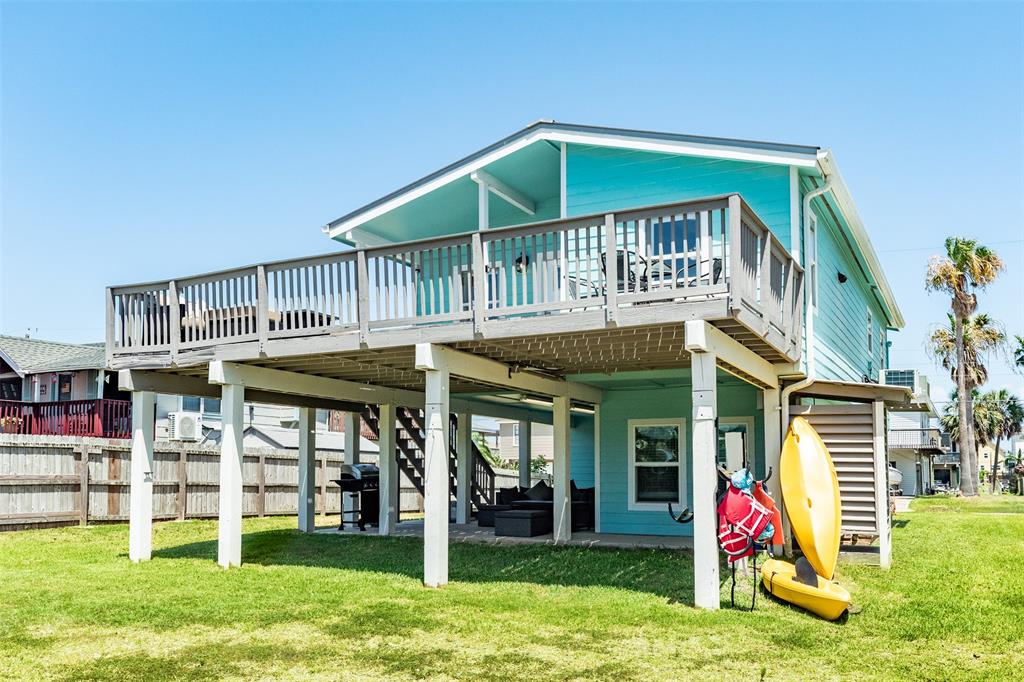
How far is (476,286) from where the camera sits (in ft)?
30.1

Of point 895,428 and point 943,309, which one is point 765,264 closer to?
point 943,309

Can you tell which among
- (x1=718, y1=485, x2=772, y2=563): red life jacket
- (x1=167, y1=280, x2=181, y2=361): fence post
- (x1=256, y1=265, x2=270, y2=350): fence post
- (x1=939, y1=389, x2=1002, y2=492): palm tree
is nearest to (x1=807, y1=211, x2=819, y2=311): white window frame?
(x1=718, y1=485, x2=772, y2=563): red life jacket

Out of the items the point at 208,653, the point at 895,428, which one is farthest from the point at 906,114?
the point at 895,428

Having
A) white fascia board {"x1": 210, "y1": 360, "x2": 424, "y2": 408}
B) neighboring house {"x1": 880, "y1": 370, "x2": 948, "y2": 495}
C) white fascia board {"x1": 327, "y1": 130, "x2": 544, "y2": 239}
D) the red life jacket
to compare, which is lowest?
neighboring house {"x1": 880, "y1": 370, "x2": 948, "y2": 495}

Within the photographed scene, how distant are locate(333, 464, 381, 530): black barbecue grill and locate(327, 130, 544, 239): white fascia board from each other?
432cm

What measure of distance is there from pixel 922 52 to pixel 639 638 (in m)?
12.2

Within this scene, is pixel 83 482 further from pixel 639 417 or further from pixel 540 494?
pixel 639 417

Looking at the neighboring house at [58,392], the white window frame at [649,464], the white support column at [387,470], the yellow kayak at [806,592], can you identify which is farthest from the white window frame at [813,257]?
the neighboring house at [58,392]

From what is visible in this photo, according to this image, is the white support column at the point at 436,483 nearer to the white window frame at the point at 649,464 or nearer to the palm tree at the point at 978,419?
the white window frame at the point at 649,464

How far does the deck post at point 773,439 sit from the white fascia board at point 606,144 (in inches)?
116

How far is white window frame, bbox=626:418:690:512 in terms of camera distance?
13977 mm

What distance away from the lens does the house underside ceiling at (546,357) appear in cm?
931

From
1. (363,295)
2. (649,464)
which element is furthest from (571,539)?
(363,295)

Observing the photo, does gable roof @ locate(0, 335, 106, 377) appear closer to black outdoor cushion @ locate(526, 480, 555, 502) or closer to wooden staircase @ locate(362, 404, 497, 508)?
wooden staircase @ locate(362, 404, 497, 508)
